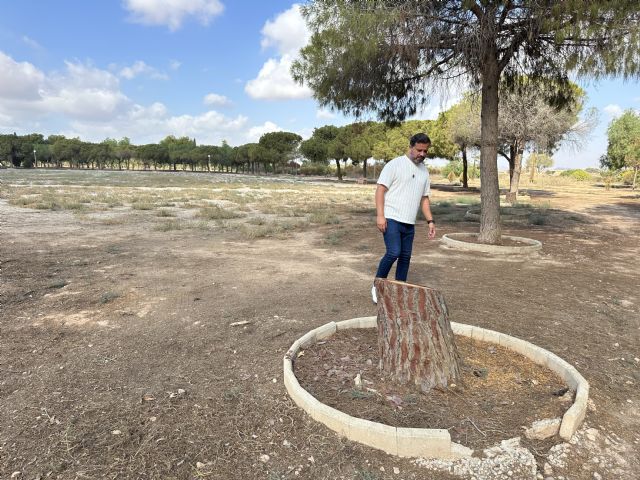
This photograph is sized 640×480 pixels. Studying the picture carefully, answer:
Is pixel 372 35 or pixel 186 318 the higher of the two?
pixel 372 35

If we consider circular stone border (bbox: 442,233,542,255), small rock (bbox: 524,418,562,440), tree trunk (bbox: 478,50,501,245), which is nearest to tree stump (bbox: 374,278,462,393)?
small rock (bbox: 524,418,562,440)

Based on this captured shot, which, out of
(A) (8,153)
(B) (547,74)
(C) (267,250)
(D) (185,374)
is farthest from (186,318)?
(A) (8,153)

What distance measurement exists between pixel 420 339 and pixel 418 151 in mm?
1940

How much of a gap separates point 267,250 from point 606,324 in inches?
234

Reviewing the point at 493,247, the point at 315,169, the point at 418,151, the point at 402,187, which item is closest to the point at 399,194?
the point at 402,187

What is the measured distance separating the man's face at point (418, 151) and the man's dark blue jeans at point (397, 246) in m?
0.66

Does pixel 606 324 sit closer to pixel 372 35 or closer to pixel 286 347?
pixel 286 347

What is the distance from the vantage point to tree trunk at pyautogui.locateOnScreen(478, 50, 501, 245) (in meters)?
8.39

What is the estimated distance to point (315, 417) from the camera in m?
2.54

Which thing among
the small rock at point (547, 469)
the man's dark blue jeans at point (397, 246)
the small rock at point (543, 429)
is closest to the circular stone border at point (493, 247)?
the man's dark blue jeans at point (397, 246)

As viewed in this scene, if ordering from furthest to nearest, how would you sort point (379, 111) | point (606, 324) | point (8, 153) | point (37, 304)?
point (8, 153) < point (379, 111) < point (37, 304) < point (606, 324)

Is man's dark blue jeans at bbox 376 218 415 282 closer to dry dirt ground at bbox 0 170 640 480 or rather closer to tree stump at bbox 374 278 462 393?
dry dirt ground at bbox 0 170 640 480

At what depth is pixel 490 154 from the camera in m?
8.47

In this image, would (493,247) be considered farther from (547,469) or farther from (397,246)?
(547,469)
